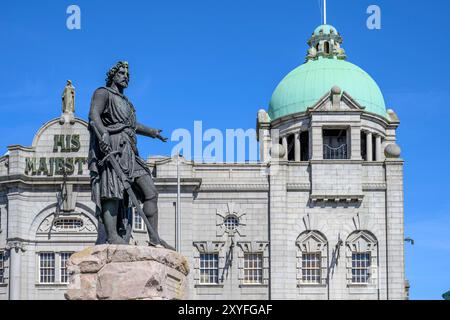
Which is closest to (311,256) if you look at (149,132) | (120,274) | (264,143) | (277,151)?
(277,151)

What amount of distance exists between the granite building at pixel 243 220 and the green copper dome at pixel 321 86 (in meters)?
5.33

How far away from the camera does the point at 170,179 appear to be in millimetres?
62719

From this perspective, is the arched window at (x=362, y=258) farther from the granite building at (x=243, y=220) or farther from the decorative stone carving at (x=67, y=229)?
the decorative stone carving at (x=67, y=229)

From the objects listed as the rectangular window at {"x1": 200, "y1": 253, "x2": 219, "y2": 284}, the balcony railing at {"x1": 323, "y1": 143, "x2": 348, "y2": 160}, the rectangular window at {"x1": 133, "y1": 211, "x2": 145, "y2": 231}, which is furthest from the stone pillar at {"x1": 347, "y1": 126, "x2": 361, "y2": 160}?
the rectangular window at {"x1": 133, "y1": 211, "x2": 145, "y2": 231}

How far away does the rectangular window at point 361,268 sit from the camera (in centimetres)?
6300

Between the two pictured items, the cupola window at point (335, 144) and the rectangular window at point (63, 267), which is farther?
the cupola window at point (335, 144)

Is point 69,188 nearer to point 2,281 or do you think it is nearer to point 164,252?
point 2,281

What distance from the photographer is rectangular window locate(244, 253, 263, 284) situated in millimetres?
62969

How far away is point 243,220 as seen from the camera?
208 feet

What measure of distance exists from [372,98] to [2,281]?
26.4 m

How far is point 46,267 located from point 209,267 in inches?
376

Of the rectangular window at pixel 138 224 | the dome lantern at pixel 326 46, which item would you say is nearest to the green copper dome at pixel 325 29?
the dome lantern at pixel 326 46
